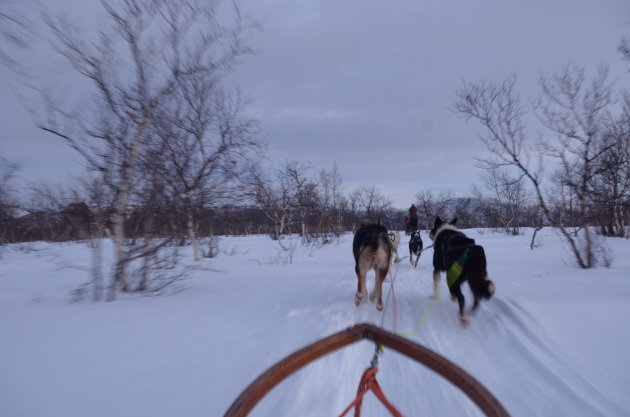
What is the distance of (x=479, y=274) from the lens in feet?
11.2

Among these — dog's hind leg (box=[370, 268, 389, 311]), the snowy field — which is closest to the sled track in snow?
the snowy field

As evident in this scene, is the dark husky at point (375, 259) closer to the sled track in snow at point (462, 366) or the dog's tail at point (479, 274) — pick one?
the sled track in snow at point (462, 366)

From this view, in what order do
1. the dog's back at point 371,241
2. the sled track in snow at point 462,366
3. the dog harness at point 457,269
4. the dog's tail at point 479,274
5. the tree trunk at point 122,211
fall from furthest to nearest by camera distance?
the tree trunk at point 122,211 → the dog's back at point 371,241 → the dog harness at point 457,269 → the dog's tail at point 479,274 → the sled track in snow at point 462,366

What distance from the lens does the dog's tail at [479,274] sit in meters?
3.31

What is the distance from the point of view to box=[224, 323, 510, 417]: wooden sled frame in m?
0.97

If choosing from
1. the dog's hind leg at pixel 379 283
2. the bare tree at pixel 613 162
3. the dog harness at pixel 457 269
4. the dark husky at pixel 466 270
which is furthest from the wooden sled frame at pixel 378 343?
the bare tree at pixel 613 162

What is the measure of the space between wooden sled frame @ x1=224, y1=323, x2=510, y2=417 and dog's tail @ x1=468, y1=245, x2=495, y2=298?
2.67 meters

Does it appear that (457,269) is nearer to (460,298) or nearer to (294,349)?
(460,298)

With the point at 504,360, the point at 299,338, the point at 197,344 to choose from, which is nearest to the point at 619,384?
the point at 504,360

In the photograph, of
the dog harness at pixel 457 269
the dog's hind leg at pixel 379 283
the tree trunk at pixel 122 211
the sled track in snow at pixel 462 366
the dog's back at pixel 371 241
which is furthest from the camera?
the tree trunk at pixel 122 211

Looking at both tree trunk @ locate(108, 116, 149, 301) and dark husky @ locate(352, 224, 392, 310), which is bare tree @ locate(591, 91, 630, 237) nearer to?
dark husky @ locate(352, 224, 392, 310)

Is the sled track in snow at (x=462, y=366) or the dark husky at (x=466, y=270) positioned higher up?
the dark husky at (x=466, y=270)

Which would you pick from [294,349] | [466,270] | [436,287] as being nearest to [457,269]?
[466,270]

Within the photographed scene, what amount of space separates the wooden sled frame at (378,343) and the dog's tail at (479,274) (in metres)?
2.67
